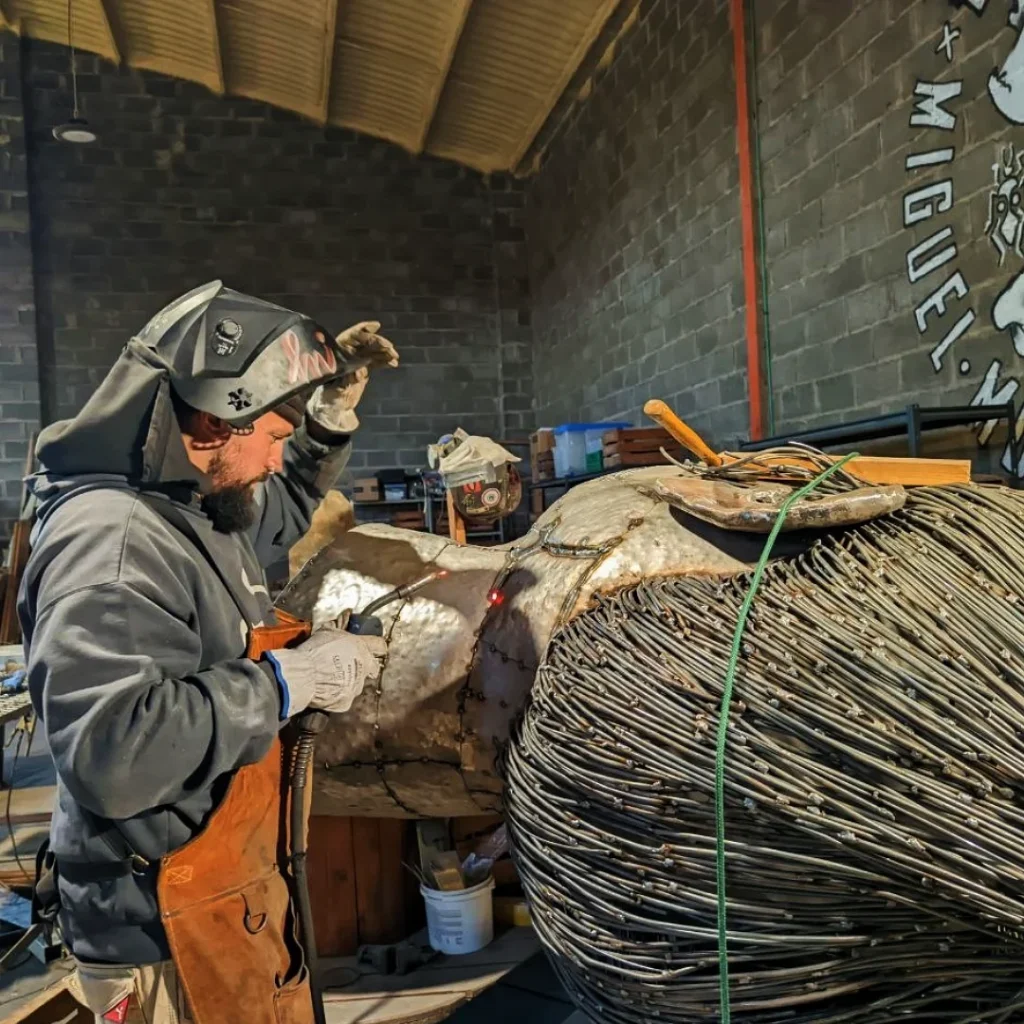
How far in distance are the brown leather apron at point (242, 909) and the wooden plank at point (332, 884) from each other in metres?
0.83

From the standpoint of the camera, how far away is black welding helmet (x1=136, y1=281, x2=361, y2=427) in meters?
1.37

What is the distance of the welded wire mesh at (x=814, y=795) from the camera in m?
1.02

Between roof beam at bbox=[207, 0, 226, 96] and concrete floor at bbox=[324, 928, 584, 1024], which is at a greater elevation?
roof beam at bbox=[207, 0, 226, 96]

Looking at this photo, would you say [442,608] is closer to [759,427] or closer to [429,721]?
[429,721]

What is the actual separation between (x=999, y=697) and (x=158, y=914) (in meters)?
1.16

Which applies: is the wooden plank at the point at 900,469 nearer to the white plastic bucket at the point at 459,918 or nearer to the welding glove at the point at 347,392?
the welding glove at the point at 347,392

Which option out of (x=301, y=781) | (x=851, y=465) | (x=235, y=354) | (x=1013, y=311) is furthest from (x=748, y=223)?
(x=301, y=781)

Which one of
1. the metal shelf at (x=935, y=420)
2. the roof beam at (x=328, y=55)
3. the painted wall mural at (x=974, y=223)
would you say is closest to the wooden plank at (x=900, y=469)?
the metal shelf at (x=935, y=420)

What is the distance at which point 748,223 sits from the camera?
4.53m

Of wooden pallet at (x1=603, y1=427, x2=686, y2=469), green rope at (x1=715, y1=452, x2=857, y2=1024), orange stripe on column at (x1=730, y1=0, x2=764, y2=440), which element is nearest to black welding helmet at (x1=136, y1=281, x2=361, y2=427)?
green rope at (x1=715, y1=452, x2=857, y2=1024)

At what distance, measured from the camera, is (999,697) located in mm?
1057

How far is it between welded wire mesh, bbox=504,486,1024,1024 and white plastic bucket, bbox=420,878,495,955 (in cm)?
110

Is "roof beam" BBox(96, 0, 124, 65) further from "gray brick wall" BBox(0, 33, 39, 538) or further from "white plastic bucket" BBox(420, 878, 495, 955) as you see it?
"white plastic bucket" BBox(420, 878, 495, 955)

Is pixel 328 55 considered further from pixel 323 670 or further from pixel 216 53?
pixel 323 670
